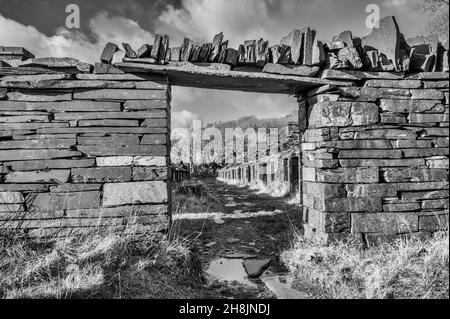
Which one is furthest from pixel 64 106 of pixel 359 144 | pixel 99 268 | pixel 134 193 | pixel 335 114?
pixel 359 144

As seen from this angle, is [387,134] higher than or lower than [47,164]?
higher

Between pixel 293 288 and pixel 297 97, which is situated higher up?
pixel 297 97

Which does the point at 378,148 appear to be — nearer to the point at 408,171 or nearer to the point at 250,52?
the point at 408,171

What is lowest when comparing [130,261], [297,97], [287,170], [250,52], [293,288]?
[293,288]

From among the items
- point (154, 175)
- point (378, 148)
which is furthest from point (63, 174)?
point (378, 148)

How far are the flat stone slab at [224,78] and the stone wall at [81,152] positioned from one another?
8.1 inches

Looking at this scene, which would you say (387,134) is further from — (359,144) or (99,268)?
(99,268)

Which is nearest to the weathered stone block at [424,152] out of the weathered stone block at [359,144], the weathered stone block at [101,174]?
the weathered stone block at [359,144]

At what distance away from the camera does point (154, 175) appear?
3.79 m

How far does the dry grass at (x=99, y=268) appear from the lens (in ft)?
9.20

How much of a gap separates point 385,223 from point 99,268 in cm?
353

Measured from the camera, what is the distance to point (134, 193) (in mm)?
3729

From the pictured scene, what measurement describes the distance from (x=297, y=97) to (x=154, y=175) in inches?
104
